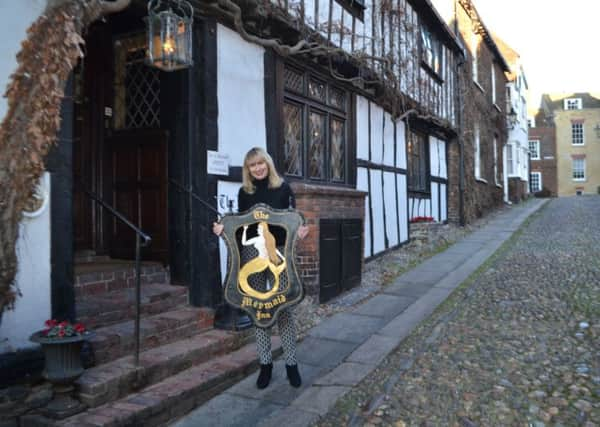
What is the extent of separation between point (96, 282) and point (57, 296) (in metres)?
0.93

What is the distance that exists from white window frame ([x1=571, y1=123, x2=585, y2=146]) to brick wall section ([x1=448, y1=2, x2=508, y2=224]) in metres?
20.6

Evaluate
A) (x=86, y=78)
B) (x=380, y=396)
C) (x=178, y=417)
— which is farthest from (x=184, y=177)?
(x=380, y=396)

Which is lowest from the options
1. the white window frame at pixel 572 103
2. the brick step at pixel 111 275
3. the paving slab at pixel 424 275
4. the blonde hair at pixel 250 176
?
the paving slab at pixel 424 275

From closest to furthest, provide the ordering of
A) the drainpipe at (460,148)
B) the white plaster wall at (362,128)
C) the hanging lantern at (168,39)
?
the hanging lantern at (168,39), the white plaster wall at (362,128), the drainpipe at (460,148)

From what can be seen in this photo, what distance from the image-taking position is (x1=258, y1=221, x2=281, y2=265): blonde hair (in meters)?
3.77

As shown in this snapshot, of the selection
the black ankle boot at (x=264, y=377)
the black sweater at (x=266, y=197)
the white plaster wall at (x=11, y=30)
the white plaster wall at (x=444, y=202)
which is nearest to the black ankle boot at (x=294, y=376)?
the black ankle boot at (x=264, y=377)

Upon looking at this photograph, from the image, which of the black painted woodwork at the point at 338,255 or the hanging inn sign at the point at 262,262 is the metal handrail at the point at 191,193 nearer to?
the hanging inn sign at the point at 262,262

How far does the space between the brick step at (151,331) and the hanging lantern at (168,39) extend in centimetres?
216

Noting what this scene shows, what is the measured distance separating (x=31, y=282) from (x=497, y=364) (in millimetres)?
3465

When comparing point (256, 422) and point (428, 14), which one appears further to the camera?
point (428, 14)

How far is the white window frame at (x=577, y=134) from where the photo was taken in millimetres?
40156

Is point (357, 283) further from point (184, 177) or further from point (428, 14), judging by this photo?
point (428, 14)

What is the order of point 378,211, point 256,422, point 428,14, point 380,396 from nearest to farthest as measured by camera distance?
point 256,422 → point 380,396 → point 378,211 → point 428,14

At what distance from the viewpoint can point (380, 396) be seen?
3584 mm
